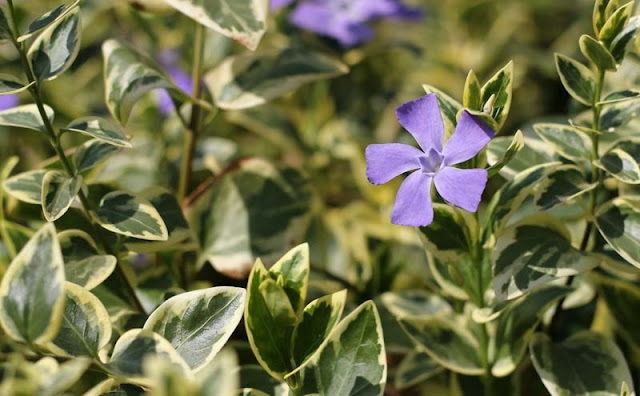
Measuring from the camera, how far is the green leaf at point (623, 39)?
0.81 metres

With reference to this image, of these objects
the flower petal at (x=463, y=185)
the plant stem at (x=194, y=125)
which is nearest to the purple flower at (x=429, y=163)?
the flower petal at (x=463, y=185)

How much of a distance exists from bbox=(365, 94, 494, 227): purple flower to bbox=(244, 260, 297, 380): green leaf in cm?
15

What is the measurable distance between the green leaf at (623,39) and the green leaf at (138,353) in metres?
0.58

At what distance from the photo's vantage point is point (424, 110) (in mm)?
777

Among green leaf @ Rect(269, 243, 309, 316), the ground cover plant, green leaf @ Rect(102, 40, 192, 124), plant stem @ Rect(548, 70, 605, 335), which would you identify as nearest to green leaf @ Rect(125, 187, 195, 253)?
the ground cover plant

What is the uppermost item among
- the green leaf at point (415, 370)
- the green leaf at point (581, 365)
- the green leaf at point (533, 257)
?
the green leaf at point (533, 257)

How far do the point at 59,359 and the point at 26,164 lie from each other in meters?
0.77

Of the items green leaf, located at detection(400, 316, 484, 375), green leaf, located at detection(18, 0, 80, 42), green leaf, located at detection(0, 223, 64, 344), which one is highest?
green leaf, located at detection(18, 0, 80, 42)

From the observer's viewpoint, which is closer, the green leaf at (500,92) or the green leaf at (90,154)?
the green leaf at (500,92)

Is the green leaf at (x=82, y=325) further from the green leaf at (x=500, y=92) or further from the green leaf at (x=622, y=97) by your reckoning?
the green leaf at (x=622, y=97)

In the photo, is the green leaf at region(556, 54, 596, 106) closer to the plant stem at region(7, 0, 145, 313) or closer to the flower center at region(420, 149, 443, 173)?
the flower center at region(420, 149, 443, 173)

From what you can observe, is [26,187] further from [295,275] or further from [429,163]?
[429,163]

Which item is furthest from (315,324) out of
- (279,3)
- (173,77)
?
(173,77)

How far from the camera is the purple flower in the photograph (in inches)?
28.6
